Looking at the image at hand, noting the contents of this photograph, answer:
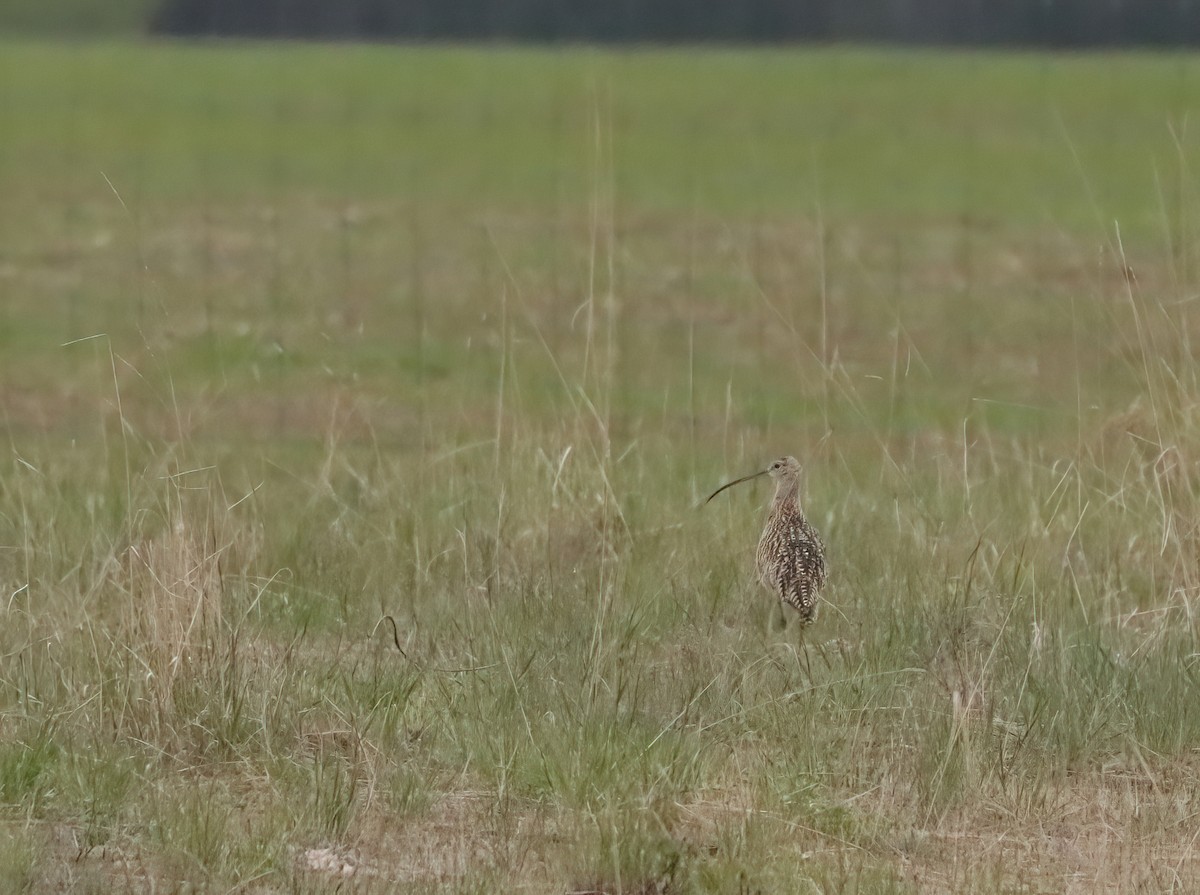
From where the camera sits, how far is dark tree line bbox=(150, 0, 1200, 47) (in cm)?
1667

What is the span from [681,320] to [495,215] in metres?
6.95

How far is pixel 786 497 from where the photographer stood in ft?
19.2

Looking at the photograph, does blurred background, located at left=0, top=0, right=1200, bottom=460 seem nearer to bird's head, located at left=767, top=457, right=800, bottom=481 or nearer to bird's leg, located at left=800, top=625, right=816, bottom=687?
bird's head, located at left=767, top=457, right=800, bottom=481

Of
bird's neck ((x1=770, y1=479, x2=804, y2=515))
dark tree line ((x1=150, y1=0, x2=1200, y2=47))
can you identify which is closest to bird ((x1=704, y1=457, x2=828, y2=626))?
bird's neck ((x1=770, y1=479, x2=804, y2=515))

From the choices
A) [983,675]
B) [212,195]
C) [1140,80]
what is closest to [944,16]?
[212,195]

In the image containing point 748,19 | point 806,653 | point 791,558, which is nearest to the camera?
point 806,653

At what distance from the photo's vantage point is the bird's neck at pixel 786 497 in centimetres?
577

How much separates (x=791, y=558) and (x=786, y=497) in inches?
22.2

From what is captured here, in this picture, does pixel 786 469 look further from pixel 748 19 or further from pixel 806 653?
pixel 748 19

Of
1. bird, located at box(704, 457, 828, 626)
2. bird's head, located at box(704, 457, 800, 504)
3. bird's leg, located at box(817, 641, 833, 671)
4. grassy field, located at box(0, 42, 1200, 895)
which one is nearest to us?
grassy field, located at box(0, 42, 1200, 895)

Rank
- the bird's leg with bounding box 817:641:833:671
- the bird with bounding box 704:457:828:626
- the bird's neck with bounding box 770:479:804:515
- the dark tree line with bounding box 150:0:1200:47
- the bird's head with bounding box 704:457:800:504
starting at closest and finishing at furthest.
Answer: the bird's leg with bounding box 817:641:833:671 → the bird with bounding box 704:457:828:626 → the bird's neck with bounding box 770:479:804:515 → the bird's head with bounding box 704:457:800:504 → the dark tree line with bounding box 150:0:1200:47

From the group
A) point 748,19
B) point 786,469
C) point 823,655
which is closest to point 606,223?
point 786,469

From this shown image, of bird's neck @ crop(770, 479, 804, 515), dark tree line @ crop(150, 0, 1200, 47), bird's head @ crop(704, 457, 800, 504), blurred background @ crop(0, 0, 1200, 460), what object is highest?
dark tree line @ crop(150, 0, 1200, 47)

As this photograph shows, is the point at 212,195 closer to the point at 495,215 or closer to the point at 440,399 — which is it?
the point at 495,215
